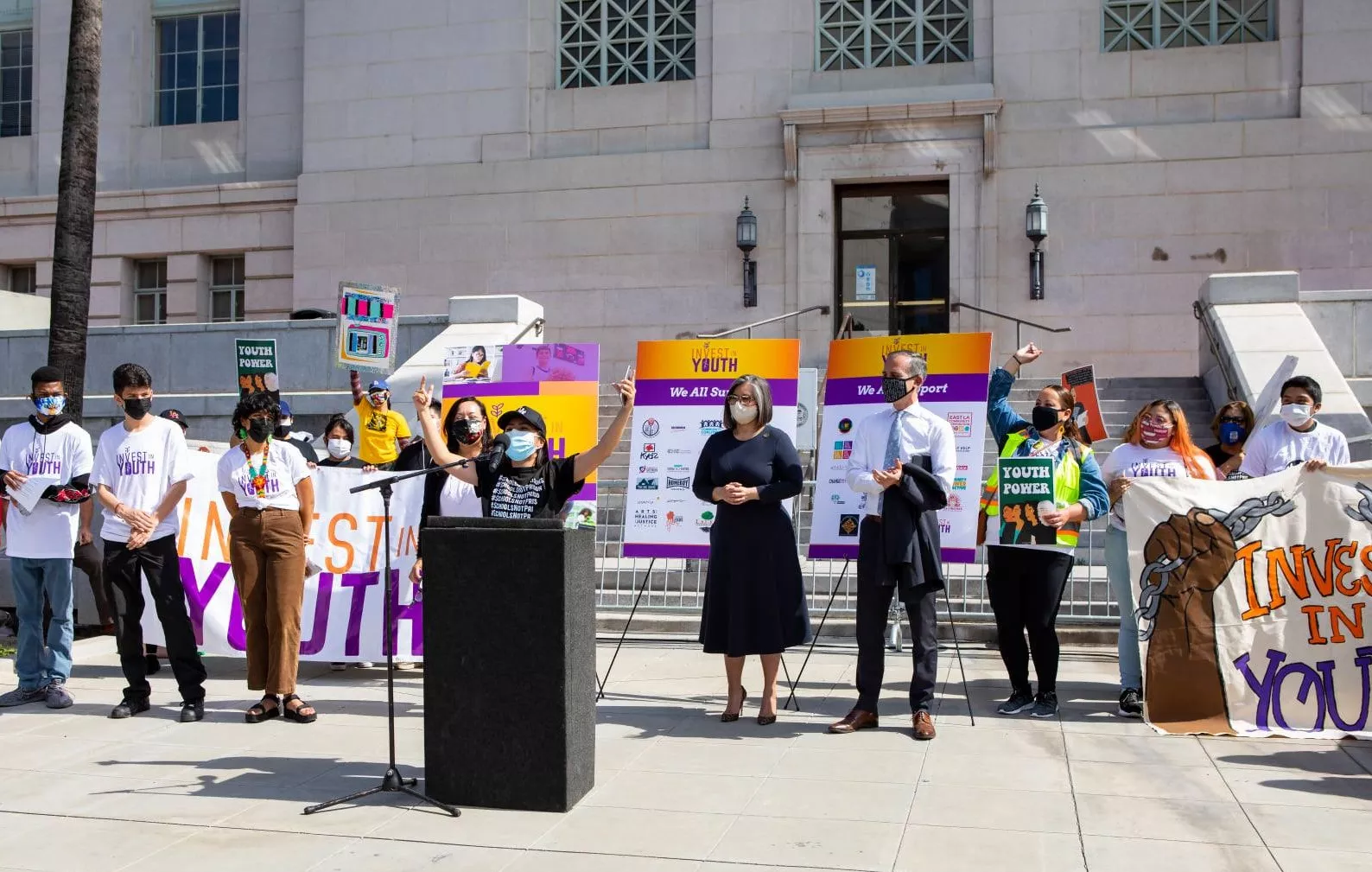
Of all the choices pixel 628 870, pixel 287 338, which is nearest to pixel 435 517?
pixel 628 870

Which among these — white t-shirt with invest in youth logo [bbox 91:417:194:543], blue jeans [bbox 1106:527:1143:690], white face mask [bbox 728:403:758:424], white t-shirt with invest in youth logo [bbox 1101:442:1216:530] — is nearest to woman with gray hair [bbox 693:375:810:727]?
white face mask [bbox 728:403:758:424]

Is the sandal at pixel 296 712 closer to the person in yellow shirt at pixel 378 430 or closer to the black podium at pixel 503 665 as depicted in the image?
the black podium at pixel 503 665

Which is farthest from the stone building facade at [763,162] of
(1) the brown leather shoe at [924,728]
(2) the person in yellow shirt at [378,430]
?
(1) the brown leather shoe at [924,728]

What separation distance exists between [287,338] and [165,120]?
9989 mm

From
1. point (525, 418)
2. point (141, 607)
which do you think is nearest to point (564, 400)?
point (525, 418)

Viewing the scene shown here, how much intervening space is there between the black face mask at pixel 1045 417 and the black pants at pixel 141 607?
5226 mm

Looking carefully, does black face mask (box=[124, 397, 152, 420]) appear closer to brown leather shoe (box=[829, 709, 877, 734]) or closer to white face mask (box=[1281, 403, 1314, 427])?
brown leather shoe (box=[829, 709, 877, 734])

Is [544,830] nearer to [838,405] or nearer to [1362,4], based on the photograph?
[838,405]

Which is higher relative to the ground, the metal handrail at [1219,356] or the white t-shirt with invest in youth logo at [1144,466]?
the metal handrail at [1219,356]

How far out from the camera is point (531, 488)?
6.25 m

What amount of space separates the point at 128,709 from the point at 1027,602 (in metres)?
5.41

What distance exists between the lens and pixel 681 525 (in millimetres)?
8734

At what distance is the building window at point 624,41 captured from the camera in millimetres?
20000

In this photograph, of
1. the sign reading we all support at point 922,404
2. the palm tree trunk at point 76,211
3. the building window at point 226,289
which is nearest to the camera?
the sign reading we all support at point 922,404
